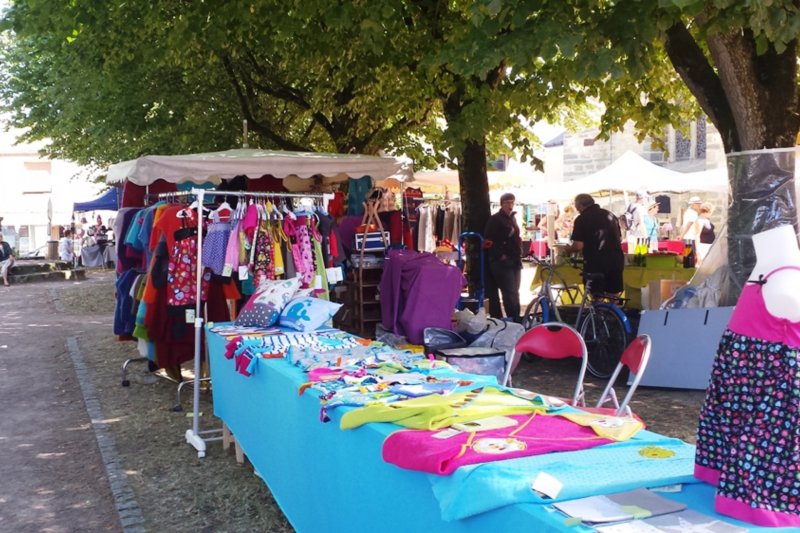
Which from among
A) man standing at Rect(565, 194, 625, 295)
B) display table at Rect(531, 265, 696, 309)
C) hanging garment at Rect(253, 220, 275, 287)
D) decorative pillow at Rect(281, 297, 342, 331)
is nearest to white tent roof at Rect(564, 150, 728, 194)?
display table at Rect(531, 265, 696, 309)

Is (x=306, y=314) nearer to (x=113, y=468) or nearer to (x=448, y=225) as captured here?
(x=113, y=468)

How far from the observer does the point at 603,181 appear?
15.7 meters

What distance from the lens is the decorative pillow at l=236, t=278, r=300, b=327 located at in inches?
214

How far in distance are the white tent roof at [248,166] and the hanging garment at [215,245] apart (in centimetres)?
112

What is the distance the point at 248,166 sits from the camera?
24.1ft

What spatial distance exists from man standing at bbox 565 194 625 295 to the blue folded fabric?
6.30m

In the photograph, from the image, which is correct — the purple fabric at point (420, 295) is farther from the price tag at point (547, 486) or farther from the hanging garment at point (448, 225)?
the price tag at point (547, 486)

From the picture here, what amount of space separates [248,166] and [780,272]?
5.96m

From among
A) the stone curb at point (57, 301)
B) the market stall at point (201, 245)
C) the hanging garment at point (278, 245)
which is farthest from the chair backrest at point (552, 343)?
the stone curb at point (57, 301)

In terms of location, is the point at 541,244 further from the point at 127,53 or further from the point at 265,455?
the point at 265,455

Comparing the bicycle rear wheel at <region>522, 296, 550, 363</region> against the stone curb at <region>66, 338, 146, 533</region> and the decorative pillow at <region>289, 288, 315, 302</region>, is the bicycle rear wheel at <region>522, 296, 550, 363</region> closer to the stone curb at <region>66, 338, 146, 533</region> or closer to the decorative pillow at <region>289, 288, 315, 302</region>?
the decorative pillow at <region>289, 288, 315, 302</region>

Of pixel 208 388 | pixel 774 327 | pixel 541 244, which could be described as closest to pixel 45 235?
pixel 541 244

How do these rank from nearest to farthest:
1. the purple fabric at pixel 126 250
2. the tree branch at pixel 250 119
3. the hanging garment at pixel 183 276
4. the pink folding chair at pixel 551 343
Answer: the pink folding chair at pixel 551 343, the hanging garment at pixel 183 276, the purple fabric at pixel 126 250, the tree branch at pixel 250 119

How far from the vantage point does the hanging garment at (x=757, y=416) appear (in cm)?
184
